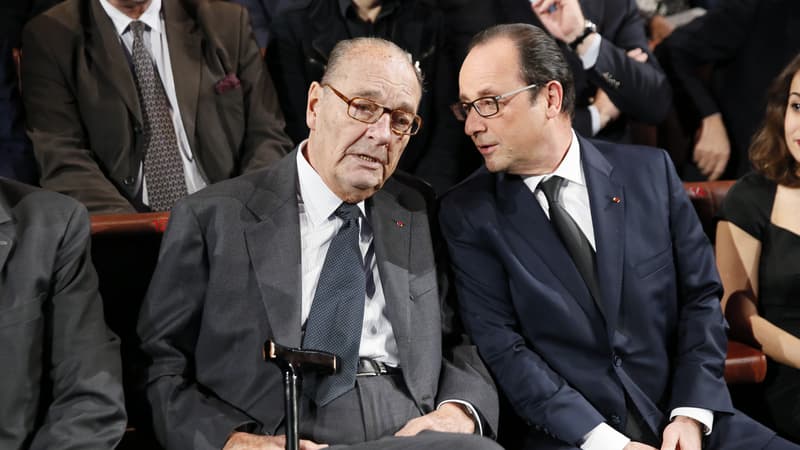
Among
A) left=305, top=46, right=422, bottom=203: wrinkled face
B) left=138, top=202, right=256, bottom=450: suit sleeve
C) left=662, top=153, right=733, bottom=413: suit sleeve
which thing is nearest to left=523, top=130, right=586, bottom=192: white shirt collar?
left=662, top=153, right=733, bottom=413: suit sleeve

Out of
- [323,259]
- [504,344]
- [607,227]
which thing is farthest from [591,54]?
[323,259]

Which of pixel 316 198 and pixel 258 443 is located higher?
pixel 316 198

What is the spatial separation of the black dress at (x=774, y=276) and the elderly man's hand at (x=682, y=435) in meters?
0.36

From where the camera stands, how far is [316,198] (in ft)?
6.75

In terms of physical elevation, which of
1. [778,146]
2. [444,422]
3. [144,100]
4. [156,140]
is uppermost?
[144,100]

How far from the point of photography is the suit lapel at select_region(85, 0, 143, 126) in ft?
8.78

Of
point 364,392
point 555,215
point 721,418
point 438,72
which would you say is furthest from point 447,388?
point 438,72

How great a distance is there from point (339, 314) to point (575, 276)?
1.71 ft

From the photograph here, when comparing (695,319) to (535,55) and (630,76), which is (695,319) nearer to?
(535,55)

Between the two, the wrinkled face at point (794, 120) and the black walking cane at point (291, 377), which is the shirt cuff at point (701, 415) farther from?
the black walking cane at point (291, 377)

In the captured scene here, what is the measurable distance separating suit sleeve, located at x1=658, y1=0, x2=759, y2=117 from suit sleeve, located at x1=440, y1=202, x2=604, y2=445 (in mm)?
1499

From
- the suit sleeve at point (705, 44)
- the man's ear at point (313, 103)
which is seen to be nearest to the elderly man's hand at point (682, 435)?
the man's ear at point (313, 103)

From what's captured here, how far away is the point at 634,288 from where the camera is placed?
6.93ft

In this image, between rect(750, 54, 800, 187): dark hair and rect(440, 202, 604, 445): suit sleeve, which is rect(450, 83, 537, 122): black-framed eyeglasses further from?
rect(750, 54, 800, 187): dark hair
